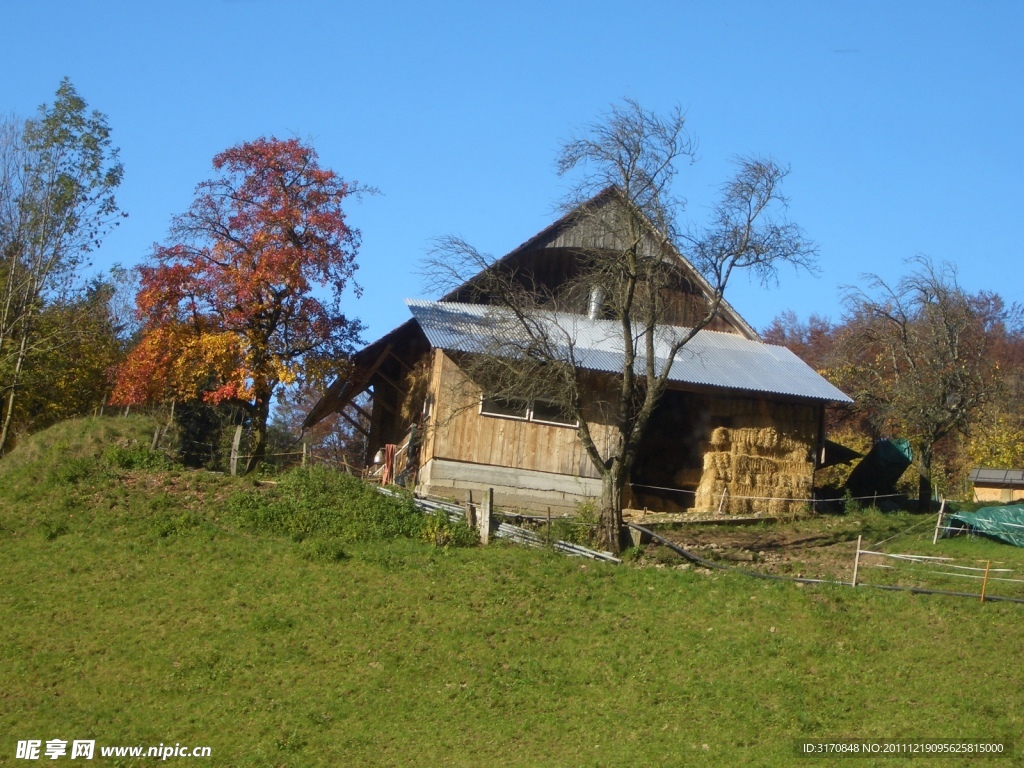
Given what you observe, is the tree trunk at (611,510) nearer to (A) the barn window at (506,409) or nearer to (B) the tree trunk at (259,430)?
(A) the barn window at (506,409)

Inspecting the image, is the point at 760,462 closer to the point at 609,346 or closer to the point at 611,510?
the point at 609,346

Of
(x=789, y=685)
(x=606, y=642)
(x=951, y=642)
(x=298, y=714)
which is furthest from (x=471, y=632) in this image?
(x=951, y=642)

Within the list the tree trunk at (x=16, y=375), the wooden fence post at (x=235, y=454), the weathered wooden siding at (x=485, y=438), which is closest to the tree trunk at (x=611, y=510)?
the weathered wooden siding at (x=485, y=438)

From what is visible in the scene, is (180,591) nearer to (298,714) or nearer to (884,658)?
(298,714)

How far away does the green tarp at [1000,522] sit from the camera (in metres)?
22.3

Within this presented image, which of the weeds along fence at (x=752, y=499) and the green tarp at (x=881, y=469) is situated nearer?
the weeds along fence at (x=752, y=499)

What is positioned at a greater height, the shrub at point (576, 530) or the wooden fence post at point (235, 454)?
the wooden fence post at point (235, 454)

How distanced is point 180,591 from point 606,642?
23.1 feet

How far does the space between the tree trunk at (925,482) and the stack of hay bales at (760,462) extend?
381 centimetres

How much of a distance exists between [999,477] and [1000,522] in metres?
7.23

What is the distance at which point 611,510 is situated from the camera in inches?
805

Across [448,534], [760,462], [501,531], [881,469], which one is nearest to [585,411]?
[760,462]

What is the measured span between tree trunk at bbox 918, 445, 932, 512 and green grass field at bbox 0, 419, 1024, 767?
1103cm

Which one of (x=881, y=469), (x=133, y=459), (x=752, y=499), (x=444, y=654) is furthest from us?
(x=881, y=469)
